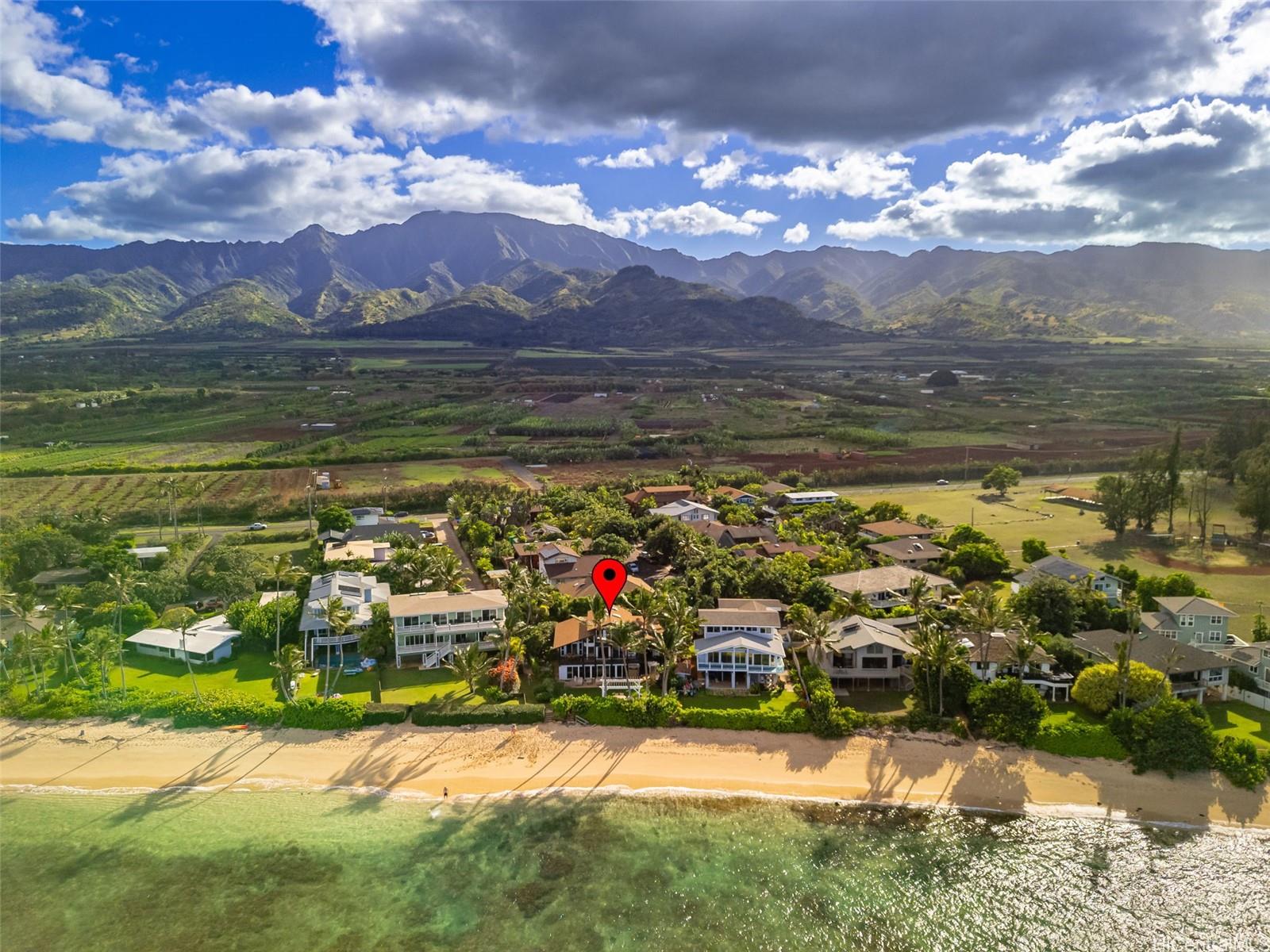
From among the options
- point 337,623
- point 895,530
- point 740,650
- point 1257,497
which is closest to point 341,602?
point 337,623

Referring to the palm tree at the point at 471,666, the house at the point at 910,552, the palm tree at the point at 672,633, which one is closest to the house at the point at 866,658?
the palm tree at the point at 672,633

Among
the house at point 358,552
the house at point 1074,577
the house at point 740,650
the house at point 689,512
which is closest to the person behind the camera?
the house at point 740,650

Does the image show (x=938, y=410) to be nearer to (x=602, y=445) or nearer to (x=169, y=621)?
(x=602, y=445)

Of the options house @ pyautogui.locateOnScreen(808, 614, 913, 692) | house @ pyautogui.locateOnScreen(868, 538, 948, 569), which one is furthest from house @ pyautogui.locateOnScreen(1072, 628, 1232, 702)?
house @ pyautogui.locateOnScreen(868, 538, 948, 569)

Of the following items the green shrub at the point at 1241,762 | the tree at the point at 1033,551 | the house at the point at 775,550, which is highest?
the house at the point at 775,550

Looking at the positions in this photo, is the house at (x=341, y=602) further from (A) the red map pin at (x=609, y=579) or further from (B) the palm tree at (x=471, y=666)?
(A) the red map pin at (x=609, y=579)

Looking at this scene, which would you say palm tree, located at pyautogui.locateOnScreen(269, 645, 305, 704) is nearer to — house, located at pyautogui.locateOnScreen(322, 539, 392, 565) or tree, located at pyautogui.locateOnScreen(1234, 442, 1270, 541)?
house, located at pyautogui.locateOnScreen(322, 539, 392, 565)
